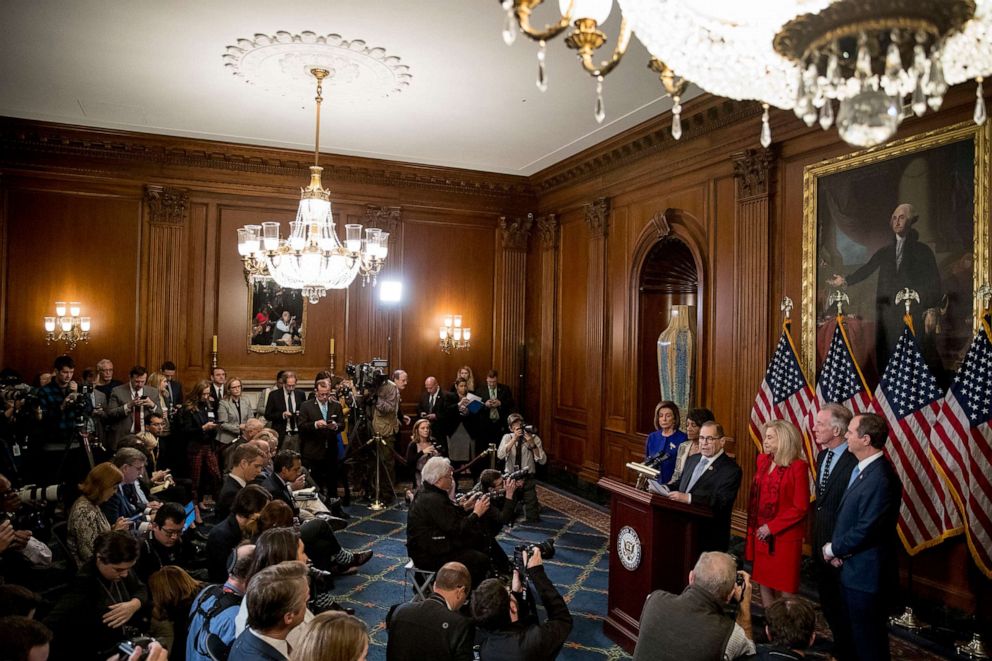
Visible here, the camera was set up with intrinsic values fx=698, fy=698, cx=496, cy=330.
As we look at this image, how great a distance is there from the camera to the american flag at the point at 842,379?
5621 mm

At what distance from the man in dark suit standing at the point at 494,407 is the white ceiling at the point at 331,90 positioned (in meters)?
3.30

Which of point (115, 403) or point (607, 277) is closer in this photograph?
point (115, 403)

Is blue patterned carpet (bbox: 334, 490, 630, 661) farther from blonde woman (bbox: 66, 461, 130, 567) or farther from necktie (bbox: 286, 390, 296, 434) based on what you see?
blonde woman (bbox: 66, 461, 130, 567)

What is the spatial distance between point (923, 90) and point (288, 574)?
2543 millimetres

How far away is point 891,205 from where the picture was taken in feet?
18.8

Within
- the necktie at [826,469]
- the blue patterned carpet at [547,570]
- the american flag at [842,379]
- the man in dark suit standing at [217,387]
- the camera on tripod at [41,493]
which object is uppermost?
the american flag at [842,379]

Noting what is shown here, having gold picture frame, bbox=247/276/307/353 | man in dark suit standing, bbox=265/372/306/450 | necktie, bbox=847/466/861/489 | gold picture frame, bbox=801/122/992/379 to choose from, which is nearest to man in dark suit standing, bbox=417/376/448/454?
man in dark suit standing, bbox=265/372/306/450

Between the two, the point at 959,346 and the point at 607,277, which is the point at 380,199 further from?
the point at 959,346

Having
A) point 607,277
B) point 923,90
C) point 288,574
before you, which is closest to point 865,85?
point 923,90

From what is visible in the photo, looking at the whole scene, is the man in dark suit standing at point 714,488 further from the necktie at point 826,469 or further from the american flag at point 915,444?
the american flag at point 915,444

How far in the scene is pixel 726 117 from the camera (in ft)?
23.9

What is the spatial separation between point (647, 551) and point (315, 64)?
5.17 metres

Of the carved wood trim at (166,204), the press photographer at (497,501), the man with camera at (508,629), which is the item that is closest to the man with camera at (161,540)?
the press photographer at (497,501)

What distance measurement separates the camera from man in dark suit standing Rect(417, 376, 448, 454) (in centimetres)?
972
